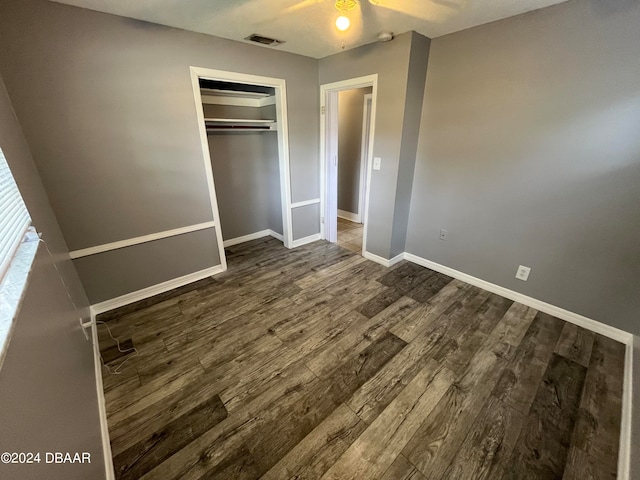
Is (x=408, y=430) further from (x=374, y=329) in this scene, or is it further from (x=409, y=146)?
(x=409, y=146)

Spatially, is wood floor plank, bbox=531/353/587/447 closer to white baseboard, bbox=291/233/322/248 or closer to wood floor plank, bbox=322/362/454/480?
wood floor plank, bbox=322/362/454/480

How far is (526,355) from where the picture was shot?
188cm

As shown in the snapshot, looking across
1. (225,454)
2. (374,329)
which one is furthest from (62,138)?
(374,329)

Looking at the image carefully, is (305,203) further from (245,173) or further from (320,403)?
(320,403)

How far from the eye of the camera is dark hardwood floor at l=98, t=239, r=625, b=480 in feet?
4.25

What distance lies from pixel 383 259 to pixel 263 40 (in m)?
2.61

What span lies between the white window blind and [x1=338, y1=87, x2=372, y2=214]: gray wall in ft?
12.9

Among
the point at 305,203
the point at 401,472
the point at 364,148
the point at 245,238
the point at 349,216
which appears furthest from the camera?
the point at 349,216

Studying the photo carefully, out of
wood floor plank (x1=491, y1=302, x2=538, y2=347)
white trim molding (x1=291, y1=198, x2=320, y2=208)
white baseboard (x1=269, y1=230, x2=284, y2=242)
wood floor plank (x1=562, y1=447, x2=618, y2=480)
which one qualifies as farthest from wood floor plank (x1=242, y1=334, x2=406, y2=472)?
white baseboard (x1=269, y1=230, x2=284, y2=242)

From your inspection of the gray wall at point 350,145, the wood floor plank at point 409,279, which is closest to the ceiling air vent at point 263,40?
the gray wall at point 350,145

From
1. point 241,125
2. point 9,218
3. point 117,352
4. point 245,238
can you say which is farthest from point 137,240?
point 241,125

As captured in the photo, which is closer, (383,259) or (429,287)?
(429,287)

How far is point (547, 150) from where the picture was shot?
205cm

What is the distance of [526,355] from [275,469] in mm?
1851
